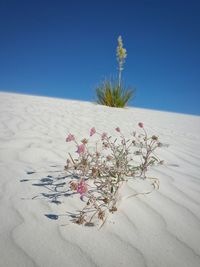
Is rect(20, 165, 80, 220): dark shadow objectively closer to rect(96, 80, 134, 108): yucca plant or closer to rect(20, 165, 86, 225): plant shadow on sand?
rect(20, 165, 86, 225): plant shadow on sand

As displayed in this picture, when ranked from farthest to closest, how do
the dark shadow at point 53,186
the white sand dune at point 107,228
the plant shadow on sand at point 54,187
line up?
the dark shadow at point 53,186, the plant shadow on sand at point 54,187, the white sand dune at point 107,228

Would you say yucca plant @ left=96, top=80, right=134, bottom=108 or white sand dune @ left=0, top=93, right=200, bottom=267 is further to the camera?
yucca plant @ left=96, top=80, right=134, bottom=108

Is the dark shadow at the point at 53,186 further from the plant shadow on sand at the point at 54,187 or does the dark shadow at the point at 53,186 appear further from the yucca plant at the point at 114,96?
the yucca plant at the point at 114,96

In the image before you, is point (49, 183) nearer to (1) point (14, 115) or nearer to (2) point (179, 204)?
(2) point (179, 204)

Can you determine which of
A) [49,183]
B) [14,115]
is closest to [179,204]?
[49,183]

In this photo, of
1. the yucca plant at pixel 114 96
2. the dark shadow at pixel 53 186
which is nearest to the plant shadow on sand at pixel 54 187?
the dark shadow at pixel 53 186

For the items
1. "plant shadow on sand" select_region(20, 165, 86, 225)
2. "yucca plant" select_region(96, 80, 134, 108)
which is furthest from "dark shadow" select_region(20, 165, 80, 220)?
"yucca plant" select_region(96, 80, 134, 108)

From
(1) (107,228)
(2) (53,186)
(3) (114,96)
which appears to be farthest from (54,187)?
(3) (114,96)

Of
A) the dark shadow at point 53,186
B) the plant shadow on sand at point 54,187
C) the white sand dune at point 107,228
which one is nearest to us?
the white sand dune at point 107,228
